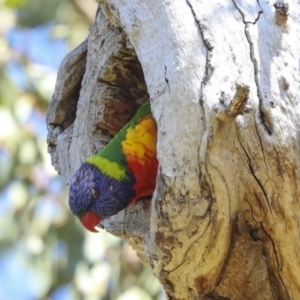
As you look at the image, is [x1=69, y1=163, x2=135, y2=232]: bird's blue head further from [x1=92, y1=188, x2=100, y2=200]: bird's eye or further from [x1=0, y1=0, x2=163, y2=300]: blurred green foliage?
[x1=0, y1=0, x2=163, y2=300]: blurred green foliage

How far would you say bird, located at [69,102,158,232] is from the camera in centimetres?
273

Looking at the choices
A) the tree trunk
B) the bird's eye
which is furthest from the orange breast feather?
the tree trunk

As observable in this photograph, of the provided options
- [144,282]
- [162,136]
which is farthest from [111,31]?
[144,282]

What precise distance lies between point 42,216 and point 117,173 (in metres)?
2.34

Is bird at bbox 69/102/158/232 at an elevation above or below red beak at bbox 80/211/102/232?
above

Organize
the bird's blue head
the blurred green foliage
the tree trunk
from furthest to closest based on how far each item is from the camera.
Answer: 1. the blurred green foliage
2. the bird's blue head
3. the tree trunk

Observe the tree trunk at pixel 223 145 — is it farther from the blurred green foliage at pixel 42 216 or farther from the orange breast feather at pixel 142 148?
the blurred green foliage at pixel 42 216

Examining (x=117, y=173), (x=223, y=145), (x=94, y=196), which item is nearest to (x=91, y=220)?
(x=94, y=196)

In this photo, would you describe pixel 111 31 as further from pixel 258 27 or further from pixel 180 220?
pixel 180 220

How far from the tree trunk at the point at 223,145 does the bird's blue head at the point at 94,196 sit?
59cm

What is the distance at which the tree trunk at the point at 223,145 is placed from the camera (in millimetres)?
2002

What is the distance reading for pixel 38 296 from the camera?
4586 millimetres

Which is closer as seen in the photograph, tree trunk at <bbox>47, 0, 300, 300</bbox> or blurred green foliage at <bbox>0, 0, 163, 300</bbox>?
tree trunk at <bbox>47, 0, 300, 300</bbox>

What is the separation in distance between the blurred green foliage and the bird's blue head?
1.65 metres
